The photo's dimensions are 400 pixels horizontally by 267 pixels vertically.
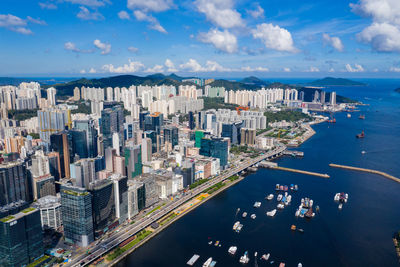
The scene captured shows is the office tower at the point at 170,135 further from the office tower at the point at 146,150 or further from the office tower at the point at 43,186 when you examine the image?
the office tower at the point at 43,186

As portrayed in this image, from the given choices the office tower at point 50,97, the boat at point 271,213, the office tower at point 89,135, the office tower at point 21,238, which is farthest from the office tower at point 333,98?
the office tower at point 21,238

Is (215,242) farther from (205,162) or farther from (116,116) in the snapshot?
(116,116)

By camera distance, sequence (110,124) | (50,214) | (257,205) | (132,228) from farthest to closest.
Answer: (110,124), (257,205), (132,228), (50,214)

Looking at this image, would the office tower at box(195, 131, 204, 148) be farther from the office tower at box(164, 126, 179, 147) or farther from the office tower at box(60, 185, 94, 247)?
the office tower at box(60, 185, 94, 247)

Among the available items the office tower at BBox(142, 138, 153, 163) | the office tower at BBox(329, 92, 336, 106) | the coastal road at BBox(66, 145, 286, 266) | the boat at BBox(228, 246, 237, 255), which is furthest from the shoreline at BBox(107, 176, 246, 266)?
the office tower at BBox(329, 92, 336, 106)

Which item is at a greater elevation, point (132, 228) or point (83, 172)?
point (83, 172)

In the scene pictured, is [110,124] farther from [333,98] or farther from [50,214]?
[333,98]

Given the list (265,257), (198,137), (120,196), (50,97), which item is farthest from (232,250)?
(50,97)
